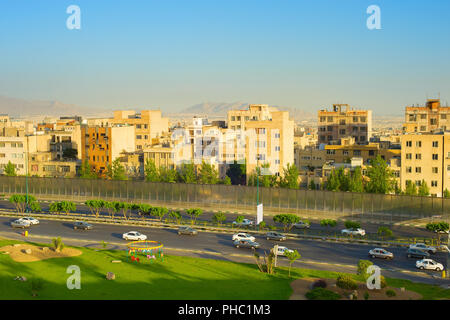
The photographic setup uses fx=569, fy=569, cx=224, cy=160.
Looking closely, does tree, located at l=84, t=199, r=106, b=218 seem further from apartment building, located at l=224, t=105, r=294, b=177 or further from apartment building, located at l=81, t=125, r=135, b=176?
apartment building, located at l=81, t=125, r=135, b=176

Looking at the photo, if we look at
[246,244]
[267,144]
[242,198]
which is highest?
[267,144]

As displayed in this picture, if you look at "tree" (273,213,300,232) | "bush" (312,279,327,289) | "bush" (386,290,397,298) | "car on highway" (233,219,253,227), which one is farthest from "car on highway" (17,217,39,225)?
"bush" (386,290,397,298)

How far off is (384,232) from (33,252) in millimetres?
27331

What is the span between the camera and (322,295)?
2967cm

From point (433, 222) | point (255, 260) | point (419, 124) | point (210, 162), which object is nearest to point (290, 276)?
point (255, 260)

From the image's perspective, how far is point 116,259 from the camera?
38500 millimetres

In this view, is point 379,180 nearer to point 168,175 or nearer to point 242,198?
point 242,198

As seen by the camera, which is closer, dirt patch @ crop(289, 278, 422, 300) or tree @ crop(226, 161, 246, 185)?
dirt patch @ crop(289, 278, 422, 300)

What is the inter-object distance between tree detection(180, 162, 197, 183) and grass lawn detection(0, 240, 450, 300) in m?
33.4

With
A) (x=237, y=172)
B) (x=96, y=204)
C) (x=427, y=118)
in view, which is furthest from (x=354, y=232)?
(x=427, y=118)

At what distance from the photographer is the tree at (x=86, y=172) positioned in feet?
259

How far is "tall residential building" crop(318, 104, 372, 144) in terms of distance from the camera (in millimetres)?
112750

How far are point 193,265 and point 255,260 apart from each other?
15.3 ft
